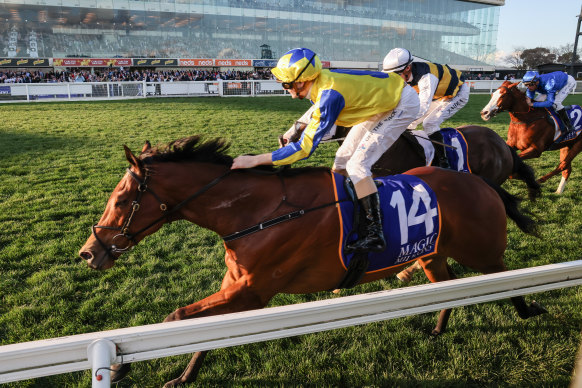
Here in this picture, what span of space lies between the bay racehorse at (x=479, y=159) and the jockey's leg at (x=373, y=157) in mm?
1194

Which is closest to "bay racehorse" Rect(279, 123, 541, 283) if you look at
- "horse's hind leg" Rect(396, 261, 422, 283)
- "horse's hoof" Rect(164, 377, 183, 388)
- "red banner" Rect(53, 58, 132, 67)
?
"horse's hind leg" Rect(396, 261, 422, 283)

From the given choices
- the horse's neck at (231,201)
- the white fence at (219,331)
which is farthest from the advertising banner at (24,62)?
the white fence at (219,331)

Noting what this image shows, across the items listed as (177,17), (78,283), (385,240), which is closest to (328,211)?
(385,240)

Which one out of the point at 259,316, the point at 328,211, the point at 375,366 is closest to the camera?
the point at 259,316

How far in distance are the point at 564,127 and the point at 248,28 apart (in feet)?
157

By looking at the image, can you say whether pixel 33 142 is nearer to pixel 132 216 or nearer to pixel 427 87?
pixel 132 216

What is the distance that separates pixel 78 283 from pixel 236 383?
206cm

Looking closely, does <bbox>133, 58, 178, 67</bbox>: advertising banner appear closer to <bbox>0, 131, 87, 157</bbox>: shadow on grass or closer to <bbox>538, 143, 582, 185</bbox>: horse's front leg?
<bbox>0, 131, 87, 157</bbox>: shadow on grass

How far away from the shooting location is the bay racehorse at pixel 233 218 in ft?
7.62

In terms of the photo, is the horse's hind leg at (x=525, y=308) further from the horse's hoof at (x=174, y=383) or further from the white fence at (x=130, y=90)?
the white fence at (x=130, y=90)

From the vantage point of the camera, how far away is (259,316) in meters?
1.69

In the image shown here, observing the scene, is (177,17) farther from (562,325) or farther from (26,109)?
(562,325)

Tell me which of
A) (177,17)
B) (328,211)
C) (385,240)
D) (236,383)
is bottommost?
(236,383)

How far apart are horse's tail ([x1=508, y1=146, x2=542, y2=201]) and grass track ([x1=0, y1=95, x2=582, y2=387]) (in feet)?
1.81
